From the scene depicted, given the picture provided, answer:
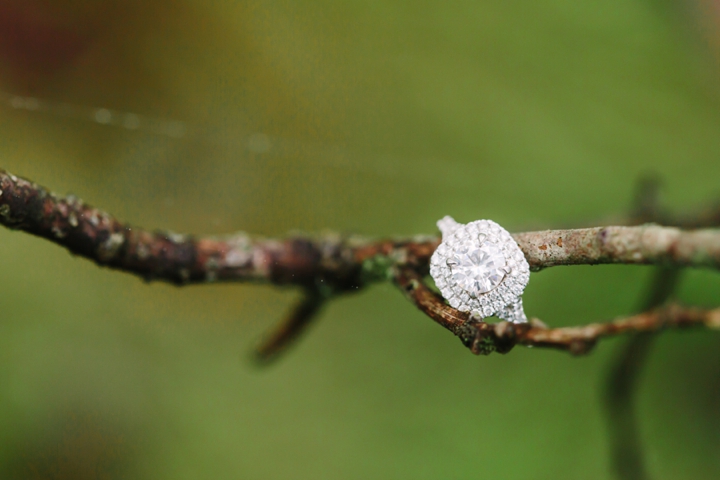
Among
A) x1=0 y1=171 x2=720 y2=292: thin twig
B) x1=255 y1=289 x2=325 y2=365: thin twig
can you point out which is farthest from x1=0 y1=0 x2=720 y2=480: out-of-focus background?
x1=0 y1=171 x2=720 y2=292: thin twig

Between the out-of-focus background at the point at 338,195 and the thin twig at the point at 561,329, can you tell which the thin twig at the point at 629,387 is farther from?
the thin twig at the point at 561,329

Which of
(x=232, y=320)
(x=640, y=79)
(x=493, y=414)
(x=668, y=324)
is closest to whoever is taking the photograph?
(x=668, y=324)

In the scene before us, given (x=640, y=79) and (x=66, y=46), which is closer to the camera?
(x=640, y=79)

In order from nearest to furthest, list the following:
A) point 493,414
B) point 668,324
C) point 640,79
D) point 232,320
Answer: point 668,324, point 493,414, point 640,79, point 232,320

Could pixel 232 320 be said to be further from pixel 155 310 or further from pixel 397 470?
pixel 397 470

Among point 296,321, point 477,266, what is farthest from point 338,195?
point 477,266

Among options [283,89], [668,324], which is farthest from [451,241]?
[283,89]
